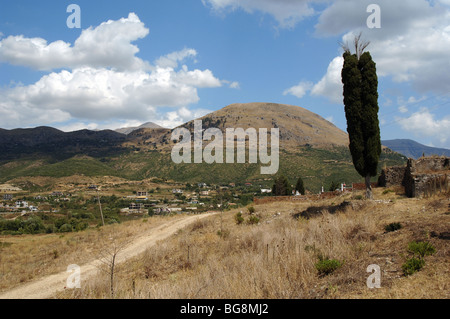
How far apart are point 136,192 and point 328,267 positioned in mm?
88035

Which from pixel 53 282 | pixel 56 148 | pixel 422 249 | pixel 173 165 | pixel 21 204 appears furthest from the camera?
pixel 56 148

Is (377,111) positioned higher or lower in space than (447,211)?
higher

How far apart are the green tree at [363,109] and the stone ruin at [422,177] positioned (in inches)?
88.4

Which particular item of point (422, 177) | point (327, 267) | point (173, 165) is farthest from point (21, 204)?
point (327, 267)

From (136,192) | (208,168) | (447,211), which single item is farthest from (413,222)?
(208,168)

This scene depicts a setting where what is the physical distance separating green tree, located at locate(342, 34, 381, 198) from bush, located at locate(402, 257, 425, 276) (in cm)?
1234

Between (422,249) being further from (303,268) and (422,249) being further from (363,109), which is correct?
(363,109)

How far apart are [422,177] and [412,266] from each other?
42.1 feet

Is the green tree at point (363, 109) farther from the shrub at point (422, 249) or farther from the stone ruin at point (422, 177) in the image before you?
the shrub at point (422, 249)

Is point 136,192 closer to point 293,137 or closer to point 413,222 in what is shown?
point 413,222

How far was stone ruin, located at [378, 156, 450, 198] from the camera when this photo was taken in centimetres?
1592

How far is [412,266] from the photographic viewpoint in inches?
233
